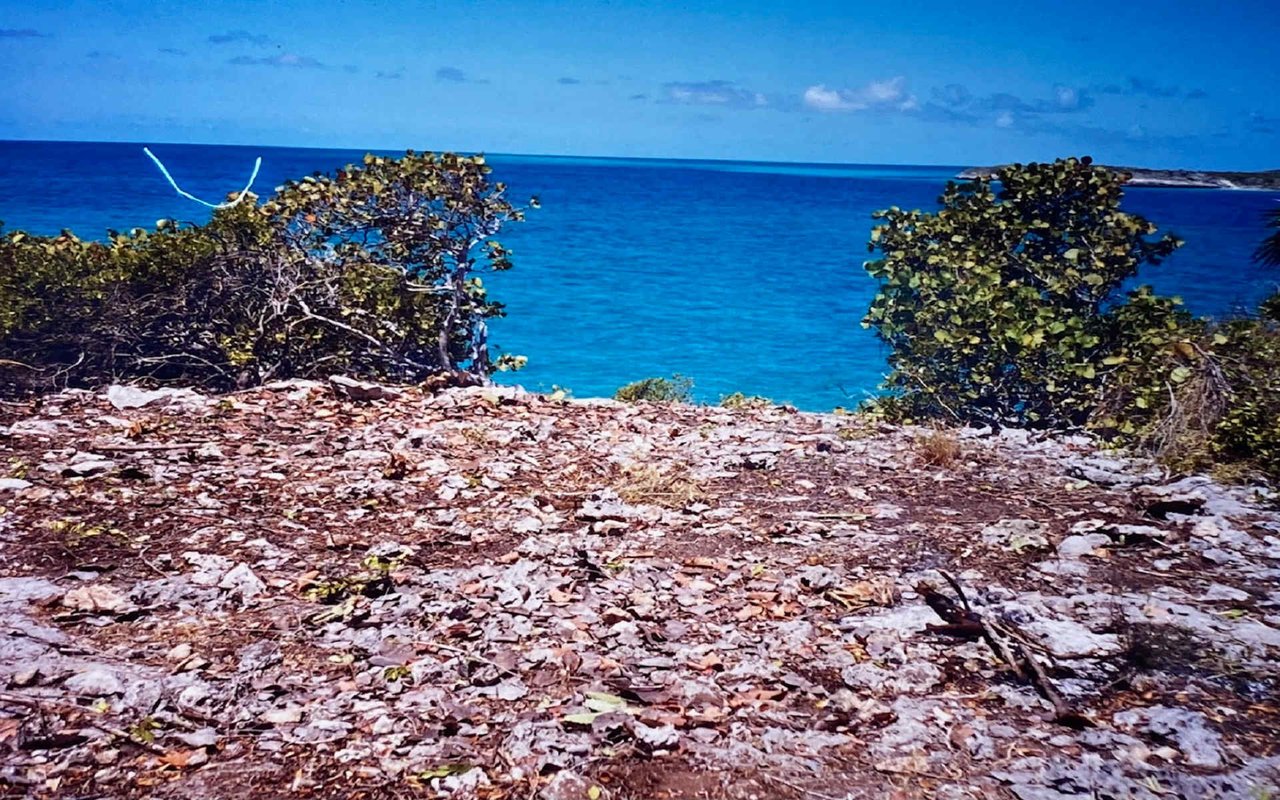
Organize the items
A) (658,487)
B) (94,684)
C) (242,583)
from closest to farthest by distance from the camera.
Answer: (94,684) → (242,583) → (658,487)

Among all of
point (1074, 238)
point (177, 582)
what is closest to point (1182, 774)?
point (177, 582)

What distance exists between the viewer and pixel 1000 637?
11.2 feet

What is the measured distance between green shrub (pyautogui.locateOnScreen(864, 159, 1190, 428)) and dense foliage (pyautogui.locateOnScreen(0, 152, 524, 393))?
14.6 feet

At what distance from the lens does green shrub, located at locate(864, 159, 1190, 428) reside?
25.2ft

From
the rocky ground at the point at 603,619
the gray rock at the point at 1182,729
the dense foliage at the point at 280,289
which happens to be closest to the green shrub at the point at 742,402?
the rocky ground at the point at 603,619

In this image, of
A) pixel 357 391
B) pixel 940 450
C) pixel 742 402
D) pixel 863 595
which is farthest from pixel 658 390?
pixel 863 595

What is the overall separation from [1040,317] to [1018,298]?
32 cm

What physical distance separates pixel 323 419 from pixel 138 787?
13.2 feet

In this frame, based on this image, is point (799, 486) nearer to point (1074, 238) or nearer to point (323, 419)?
point (323, 419)

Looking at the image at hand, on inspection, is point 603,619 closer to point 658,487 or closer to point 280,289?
point 658,487

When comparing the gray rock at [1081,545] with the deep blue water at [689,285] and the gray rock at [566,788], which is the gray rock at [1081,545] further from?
the deep blue water at [689,285]

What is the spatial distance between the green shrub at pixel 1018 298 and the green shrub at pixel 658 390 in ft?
7.35

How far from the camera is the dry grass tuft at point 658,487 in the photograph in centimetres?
509

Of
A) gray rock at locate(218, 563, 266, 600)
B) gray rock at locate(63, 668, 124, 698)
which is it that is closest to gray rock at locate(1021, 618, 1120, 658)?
gray rock at locate(218, 563, 266, 600)
